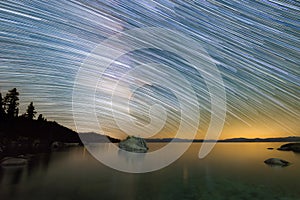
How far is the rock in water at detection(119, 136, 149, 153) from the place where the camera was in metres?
53.8

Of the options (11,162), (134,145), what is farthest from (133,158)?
(134,145)

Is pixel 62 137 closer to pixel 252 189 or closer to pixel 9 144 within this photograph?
pixel 9 144

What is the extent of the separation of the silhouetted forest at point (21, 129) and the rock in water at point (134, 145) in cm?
2023

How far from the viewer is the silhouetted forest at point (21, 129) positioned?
1110 inches

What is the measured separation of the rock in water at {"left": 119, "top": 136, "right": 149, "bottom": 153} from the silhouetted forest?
66.4 feet

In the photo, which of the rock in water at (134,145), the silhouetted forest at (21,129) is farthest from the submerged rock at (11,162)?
the rock in water at (134,145)

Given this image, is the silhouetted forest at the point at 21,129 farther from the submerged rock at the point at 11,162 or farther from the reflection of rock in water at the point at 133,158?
the reflection of rock in water at the point at 133,158

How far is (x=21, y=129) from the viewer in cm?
3219

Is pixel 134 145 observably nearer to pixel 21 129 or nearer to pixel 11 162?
pixel 21 129

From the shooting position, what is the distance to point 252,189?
12.9 metres

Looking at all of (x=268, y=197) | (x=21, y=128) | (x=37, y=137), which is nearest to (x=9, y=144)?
(x=21, y=128)

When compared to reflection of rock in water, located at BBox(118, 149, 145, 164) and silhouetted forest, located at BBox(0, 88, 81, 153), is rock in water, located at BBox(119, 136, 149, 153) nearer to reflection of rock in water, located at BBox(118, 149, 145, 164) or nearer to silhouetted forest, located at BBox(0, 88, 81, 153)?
reflection of rock in water, located at BBox(118, 149, 145, 164)

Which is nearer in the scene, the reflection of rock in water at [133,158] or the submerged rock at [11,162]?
the submerged rock at [11,162]

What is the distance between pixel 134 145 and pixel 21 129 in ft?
99.7
